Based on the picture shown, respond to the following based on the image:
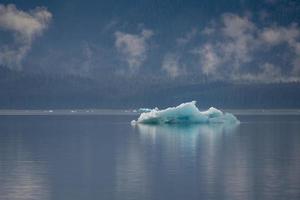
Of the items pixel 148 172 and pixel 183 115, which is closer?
pixel 148 172

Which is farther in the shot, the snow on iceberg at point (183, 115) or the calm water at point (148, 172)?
the snow on iceberg at point (183, 115)

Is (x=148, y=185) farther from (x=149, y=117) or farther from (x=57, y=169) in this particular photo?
(x=149, y=117)

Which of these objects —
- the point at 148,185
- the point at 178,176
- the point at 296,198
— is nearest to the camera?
the point at 296,198

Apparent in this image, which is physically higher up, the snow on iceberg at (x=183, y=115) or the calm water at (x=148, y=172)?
the snow on iceberg at (x=183, y=115)

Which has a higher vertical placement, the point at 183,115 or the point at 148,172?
the point at 183,115

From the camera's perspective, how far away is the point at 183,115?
103062 mm

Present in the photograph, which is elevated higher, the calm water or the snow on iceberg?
the snow on iceberg

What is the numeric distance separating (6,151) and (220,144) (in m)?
21.4

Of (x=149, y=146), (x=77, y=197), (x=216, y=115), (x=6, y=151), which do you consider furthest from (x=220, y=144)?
(x=216, y=115)

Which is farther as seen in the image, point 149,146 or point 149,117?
point 149,117

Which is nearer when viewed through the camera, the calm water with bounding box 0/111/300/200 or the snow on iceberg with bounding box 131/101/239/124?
the calm water with bounding box 0/111/300/200

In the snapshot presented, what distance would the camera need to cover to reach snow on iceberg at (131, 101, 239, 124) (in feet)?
329

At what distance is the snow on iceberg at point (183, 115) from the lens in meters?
100

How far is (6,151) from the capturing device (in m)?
54.8
